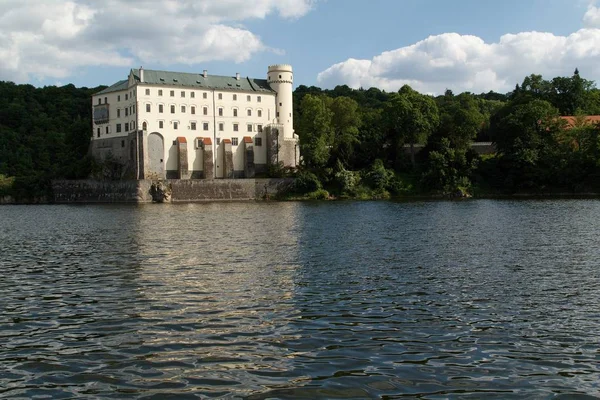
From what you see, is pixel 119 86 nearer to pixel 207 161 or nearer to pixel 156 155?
pixel 156 155

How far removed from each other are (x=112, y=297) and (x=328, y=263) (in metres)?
8.36

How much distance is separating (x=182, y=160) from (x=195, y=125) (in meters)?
6.46

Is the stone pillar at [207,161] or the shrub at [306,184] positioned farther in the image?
the stone pillar at [207,161]

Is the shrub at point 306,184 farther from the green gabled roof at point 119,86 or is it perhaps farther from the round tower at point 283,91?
the green gabled roof at point 119,86

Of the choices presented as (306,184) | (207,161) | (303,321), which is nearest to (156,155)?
(207,161)

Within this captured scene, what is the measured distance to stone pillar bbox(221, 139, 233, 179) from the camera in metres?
88.2

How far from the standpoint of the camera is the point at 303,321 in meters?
12.7

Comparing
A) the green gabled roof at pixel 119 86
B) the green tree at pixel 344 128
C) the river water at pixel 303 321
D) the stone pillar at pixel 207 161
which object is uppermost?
the green gabled roof at pixel 119 86

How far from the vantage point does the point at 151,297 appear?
51.0ft

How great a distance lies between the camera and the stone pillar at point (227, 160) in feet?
290

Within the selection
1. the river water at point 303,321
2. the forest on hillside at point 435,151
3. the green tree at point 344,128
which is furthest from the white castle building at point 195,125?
the river water at point 303,321

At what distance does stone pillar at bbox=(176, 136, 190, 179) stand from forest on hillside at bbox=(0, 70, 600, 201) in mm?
13115

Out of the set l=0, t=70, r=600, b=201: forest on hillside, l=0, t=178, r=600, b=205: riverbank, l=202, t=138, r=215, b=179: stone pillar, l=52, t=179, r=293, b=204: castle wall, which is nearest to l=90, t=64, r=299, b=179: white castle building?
l=202, t=138, r=215, b=179: stone pillar

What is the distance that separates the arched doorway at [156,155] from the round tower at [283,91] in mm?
19855
